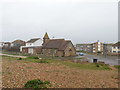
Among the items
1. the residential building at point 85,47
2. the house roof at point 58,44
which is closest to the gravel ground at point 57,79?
the house roof at point 58,44

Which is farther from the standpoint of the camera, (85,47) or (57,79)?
(85,47)

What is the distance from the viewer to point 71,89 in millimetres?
6691

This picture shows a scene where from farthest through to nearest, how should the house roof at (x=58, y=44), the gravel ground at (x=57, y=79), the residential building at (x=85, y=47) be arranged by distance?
1. the residential building at (x=85, y=47)
2. the house roof at (x=58, y=44)
3. the gravel ground at (x=57, y=79)

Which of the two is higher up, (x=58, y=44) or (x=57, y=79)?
(x=58, y=44)

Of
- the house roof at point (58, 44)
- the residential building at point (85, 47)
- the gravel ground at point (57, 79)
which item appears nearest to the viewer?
the gravel ground at point (57, 79)

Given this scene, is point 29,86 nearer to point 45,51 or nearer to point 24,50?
point 45,51

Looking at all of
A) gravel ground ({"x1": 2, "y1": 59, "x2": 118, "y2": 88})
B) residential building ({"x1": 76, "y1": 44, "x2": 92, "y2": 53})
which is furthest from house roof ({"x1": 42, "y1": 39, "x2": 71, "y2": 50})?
residential building ({"x1": 76, "y1": 44, "x2": 92, "y2": 53})

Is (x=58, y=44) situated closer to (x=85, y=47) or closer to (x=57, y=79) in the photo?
(x=57, y=79)

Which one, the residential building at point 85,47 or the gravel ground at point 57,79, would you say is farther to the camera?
the residential building at point 85,47

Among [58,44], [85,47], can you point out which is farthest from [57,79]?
[85,47]

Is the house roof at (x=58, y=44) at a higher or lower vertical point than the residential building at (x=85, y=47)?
higher

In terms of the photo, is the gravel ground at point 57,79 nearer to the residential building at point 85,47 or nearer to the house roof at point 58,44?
the house roof at point 58,44

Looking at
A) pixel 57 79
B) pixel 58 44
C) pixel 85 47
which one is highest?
pixel 58 44

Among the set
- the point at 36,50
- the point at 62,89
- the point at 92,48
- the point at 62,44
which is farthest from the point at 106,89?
the point at 92,48
